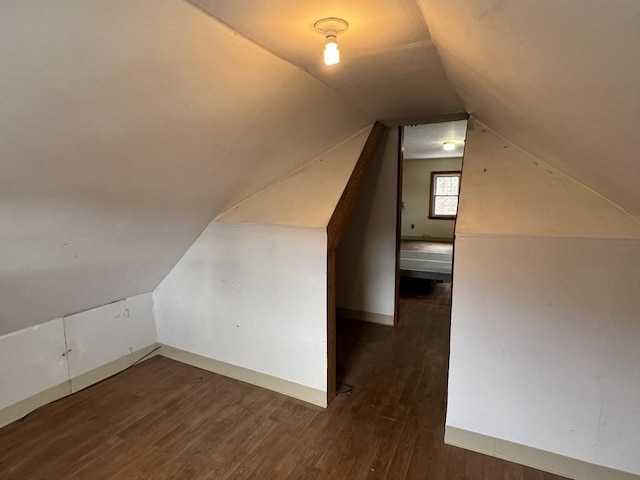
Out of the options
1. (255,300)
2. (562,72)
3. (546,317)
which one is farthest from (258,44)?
(546,317)

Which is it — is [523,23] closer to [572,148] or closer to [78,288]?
[572,148]

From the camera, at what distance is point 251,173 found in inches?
96.3

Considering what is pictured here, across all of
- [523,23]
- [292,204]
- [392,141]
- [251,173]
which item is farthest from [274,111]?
[392,141]

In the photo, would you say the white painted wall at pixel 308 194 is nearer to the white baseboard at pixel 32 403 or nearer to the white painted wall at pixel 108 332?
the white painted wall at pixel 108 332

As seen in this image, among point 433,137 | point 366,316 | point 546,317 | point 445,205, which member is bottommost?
point 366,316

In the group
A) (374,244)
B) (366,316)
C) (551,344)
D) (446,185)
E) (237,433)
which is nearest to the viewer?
(551,344)

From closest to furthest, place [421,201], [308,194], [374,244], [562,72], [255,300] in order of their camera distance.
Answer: [562,72] < [308,194] < [255,300] < [374,244] < [421,201]

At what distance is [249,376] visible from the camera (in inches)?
112

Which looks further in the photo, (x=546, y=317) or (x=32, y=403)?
(x=32, y=403)

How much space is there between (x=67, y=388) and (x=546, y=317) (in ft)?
A: 10.7

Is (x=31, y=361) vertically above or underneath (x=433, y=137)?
underneath

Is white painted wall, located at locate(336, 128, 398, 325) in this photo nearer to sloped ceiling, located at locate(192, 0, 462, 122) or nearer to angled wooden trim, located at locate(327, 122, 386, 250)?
angled wooden trim, located at locate(327, 122, 386, 250)

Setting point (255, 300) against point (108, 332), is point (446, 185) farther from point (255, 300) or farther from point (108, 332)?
point (108, 332)

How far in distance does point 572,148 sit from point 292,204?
1679 millimetres
